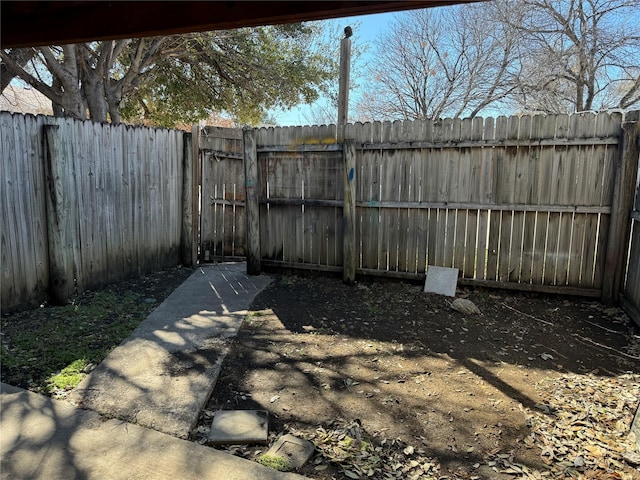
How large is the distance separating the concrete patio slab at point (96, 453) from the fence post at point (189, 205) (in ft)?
12.8

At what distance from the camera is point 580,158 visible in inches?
178

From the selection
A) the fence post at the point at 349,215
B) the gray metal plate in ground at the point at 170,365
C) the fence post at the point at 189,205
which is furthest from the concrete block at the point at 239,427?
the fence post at the point at 189,205

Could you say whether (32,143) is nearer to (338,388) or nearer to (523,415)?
(338,388)

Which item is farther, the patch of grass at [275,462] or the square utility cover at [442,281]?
the square utility cover at [442,281]

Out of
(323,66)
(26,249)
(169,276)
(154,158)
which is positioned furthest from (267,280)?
(323,66)

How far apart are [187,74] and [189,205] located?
7.50 metres

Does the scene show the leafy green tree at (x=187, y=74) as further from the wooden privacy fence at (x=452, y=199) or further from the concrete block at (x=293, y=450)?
the concrete block at (x=293, y=450)

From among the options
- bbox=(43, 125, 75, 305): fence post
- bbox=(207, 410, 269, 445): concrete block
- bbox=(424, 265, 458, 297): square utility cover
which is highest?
bbox=(43, 125, 75, 305): fence post

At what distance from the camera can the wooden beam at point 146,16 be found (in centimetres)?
157

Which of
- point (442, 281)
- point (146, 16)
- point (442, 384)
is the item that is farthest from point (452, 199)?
point (146, 16)

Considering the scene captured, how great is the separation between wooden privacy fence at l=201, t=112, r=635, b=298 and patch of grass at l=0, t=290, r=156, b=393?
1.96 metres

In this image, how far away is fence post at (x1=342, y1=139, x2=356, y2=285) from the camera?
525 cm

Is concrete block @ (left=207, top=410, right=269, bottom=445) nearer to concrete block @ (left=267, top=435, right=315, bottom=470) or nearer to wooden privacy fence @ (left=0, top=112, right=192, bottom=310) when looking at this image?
concrete block @ (left=267, top=435, right=315, bottom=470)

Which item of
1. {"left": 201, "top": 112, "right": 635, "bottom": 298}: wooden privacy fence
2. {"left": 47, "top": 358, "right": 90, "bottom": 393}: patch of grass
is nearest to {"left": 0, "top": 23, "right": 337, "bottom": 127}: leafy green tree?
{"left": 201, "top": 112, "right": 635, "bottom": 298}: wooden privacy fence
